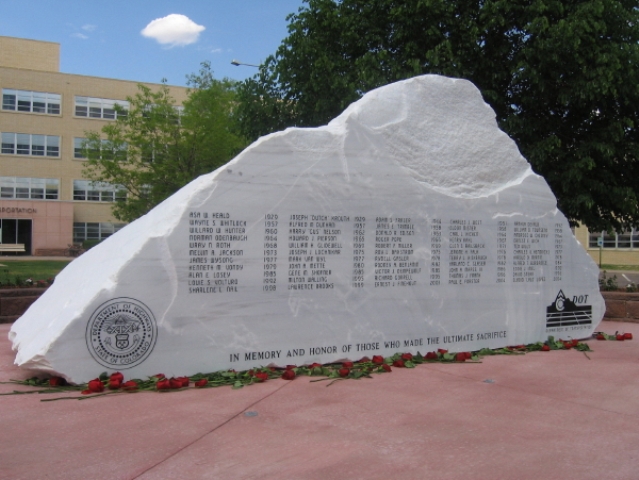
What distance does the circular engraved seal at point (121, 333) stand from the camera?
17.5 feet

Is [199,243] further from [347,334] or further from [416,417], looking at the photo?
[416,417]

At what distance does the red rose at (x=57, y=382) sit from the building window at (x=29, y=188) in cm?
3637

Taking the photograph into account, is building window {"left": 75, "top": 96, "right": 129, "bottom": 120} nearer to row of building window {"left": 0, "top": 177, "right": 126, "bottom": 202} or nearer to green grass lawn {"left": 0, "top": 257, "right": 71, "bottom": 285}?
row of building window {"left": 0, "top": 177, "right": 126, "bottom": 202}

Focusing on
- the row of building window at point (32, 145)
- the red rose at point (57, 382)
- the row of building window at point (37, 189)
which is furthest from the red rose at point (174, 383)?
the row of building window at point (32, 145)

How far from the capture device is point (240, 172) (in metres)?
6.06

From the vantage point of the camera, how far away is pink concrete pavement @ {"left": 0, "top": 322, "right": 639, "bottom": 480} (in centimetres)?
363

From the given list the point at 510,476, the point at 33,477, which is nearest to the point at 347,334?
the point at 510,476

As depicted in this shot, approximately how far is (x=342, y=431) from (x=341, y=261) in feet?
7.96

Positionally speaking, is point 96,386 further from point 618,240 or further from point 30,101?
point 30,101

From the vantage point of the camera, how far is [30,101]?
38.2 metres

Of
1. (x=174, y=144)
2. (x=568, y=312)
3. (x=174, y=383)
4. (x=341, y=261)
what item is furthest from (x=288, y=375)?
(x=174, y=144)

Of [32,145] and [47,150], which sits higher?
[32,145]

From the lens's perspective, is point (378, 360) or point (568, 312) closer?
point (378, 360)

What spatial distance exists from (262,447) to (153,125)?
16623mm
